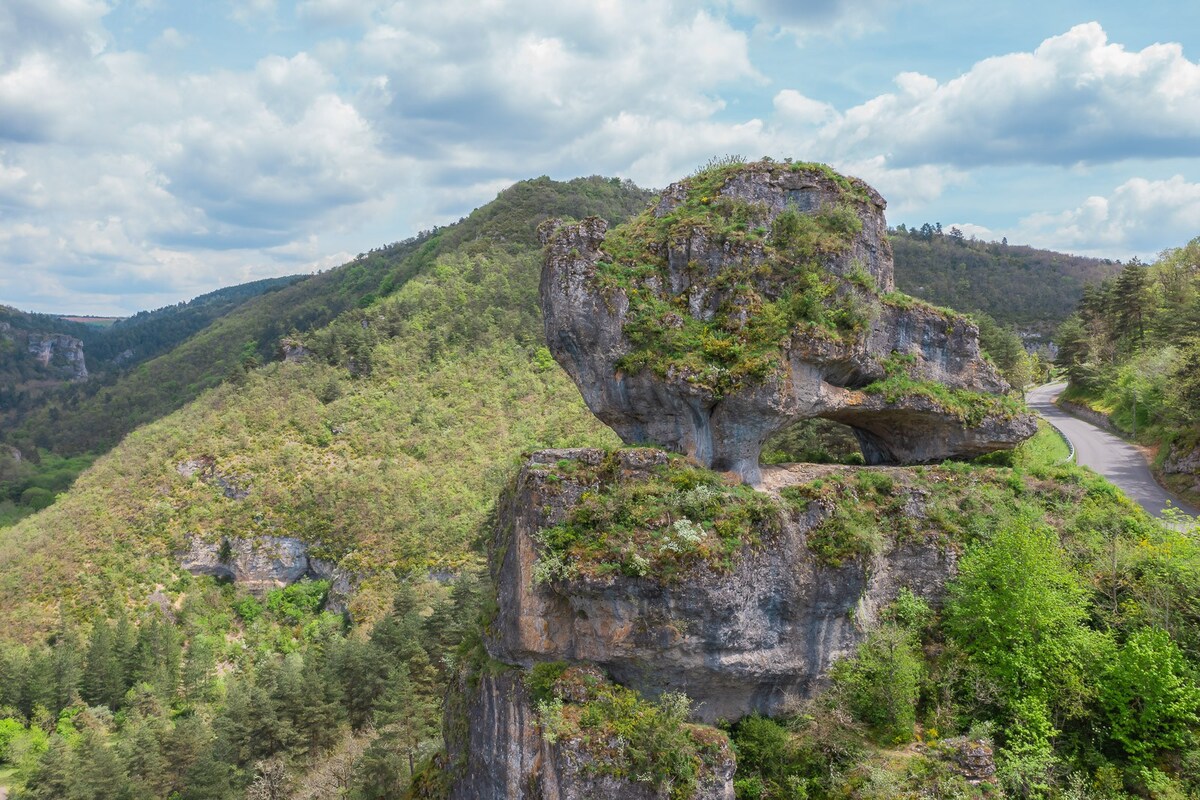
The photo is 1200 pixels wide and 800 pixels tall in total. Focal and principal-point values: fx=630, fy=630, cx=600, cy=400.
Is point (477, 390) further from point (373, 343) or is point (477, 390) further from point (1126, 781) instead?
point (1126, 781)

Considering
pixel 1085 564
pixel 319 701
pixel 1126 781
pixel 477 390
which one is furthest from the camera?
pixel 477 390

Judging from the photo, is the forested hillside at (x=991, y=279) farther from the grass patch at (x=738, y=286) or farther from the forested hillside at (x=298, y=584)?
the grass patch at (x=738, y=286)

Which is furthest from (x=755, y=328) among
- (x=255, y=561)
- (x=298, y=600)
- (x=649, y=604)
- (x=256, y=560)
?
(x=255, y=561)

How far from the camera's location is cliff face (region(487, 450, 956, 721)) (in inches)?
626

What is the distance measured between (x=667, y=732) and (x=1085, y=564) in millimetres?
13435

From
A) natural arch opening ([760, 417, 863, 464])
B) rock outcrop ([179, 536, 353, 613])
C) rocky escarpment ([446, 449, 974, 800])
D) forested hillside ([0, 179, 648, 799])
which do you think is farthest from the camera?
rock outcrop ([179, 536, 353, 613])

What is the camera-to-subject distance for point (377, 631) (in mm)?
39656

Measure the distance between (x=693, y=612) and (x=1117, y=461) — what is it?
91.6 ft

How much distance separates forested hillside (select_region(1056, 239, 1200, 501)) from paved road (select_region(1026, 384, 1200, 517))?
0.80 metres

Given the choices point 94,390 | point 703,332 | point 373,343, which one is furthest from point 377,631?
point 94,390

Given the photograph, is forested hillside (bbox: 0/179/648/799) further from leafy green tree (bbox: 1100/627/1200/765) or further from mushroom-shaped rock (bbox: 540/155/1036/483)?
leafy green tree (bbox: 1100/627/1200/765)

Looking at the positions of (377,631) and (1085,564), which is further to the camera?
(377,631)

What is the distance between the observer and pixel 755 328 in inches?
745

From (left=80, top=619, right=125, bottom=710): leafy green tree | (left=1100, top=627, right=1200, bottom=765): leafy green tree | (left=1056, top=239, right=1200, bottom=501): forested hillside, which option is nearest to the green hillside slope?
(left=80, top=619, right=125, bottom=710): leafy green tree
